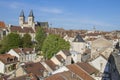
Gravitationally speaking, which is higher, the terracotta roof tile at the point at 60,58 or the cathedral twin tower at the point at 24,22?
the cathedral twin tower at the point at 24,22

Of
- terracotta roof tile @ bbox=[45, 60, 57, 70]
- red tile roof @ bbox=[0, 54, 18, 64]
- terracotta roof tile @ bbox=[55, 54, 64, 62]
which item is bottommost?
red tile roof @ bbox=[0, 54, 18, 64]

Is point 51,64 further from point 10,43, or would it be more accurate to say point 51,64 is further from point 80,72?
point 10,43

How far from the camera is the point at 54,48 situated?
59469 millimetres

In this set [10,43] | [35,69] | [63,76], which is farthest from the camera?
[10,43]

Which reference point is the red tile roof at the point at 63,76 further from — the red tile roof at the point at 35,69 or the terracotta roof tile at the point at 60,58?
the terracotta roof tile at the point at 60,58

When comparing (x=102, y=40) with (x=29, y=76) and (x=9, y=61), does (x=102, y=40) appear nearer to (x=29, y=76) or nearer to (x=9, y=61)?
(x=9, y=61)

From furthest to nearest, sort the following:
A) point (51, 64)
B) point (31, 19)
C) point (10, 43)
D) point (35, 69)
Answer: point (31, 19), point (10, 43), point (51, 64), point (35, 69)

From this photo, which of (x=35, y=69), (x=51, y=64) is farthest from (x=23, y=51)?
(x=35, y=69)

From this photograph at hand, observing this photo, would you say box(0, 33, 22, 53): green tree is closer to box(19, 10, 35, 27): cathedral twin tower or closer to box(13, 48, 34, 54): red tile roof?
box(13, 48, 34, 54): red tile roof

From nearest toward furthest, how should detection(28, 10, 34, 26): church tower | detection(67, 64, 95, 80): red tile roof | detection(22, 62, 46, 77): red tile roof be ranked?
detection(67, 64, 95, 80): red tile roof < detection(22, 62, 46, 77): red tile roof < detection(28, 10, 34, 26): church tower

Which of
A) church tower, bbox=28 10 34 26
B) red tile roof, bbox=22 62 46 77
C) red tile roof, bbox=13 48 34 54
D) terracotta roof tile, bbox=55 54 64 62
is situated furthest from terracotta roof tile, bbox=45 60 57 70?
church tower, bbox=28 10 34 26

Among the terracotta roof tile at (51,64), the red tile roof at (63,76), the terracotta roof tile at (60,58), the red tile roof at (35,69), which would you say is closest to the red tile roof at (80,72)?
the red tile roof at (63,76)

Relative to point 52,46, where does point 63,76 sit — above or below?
above

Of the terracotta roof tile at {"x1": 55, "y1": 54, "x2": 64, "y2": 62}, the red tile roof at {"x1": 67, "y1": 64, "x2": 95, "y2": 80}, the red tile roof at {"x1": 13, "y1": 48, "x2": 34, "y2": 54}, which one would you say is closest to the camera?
the red tile roof at {"x1": 67, "y1": 64, "x2": 95, "y2": 80}
